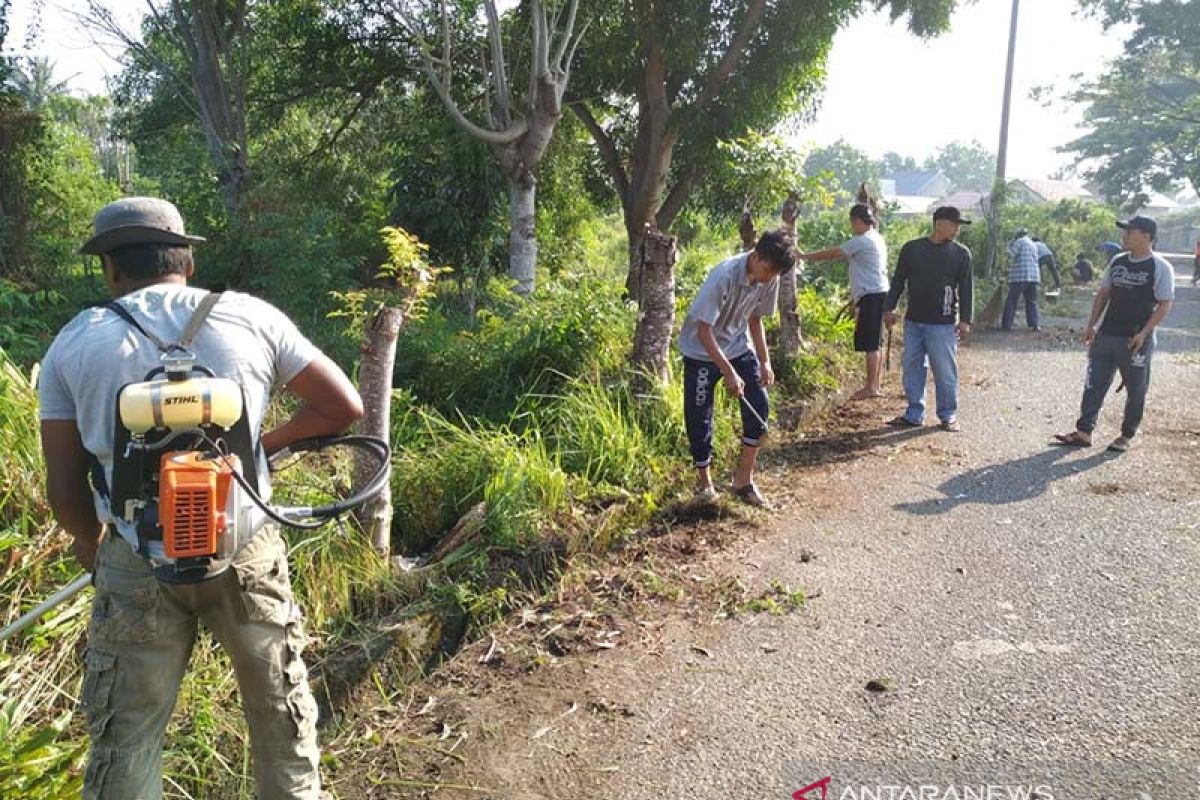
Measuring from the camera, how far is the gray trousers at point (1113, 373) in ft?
20.8

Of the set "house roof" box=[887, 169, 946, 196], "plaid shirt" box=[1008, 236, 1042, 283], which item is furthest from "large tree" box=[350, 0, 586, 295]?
"house roof" box=[887, 169, 946, 196]

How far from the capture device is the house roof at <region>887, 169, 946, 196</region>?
363ft

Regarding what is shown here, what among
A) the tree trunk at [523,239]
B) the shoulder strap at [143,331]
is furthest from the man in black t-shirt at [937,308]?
the shoulder strap at [143,331]

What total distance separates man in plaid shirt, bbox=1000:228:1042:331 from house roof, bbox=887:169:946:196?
339ft

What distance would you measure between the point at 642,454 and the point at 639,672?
2089 millimetres

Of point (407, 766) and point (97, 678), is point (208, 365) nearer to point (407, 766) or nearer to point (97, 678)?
point (97, 678)

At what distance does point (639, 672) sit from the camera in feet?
11.6

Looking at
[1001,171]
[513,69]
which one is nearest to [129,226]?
[513,69]

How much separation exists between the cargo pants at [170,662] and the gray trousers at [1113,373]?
20.6 ft

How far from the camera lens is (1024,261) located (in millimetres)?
12992

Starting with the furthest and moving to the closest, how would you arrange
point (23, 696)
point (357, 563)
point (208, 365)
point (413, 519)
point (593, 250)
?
point (593, 250)
point (413, 519)
point (357, 563)
point (23, 696)
point (208, 365)

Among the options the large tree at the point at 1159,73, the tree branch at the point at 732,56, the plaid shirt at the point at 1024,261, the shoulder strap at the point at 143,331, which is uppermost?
the large tree at the point at 1159,73

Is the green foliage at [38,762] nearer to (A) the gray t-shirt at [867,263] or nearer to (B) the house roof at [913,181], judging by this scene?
(A) the gray t-shirt at [867,263]

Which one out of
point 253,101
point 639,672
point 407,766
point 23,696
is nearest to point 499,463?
point 639,672
